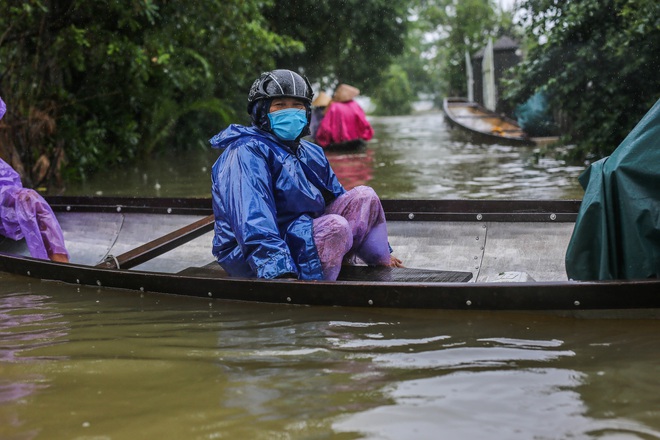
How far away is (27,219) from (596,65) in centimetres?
808

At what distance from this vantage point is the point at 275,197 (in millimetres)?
5004

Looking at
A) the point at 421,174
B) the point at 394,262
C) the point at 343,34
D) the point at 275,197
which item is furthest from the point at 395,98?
the point at 275,197

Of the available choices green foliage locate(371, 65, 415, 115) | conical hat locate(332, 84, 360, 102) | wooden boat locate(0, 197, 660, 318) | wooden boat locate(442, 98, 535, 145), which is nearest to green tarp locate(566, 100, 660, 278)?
wooden boat locate(0, 197, 660, 318)

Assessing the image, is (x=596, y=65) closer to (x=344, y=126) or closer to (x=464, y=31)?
(x=344, y=126)

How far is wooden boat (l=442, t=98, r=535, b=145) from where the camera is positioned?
17.4 metres

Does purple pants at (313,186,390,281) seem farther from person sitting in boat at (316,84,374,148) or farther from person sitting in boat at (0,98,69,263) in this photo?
person sitting in boat at (316,84,374,148)

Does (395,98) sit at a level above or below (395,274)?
above

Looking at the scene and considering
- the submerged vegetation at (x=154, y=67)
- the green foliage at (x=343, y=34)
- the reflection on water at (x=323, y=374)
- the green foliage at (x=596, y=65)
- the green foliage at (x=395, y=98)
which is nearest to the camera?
the reflection on water at (x=323, y=374)

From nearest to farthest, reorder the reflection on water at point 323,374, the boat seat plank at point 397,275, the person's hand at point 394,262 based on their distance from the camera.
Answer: the reflection on water at point 323,374 < the boat seat plank at point 397,275 < the person's hand at point 394,262

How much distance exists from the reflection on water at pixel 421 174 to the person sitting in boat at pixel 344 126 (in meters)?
0.46

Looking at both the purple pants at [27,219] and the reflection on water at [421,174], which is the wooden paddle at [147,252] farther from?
the reflection on water at [421,174]

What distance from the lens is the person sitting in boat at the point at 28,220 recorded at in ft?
20.8

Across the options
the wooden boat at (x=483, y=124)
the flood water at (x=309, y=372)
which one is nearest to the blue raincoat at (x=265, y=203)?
the flood water at (x=309, y=372)

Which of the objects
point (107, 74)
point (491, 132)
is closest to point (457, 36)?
point (491, 132)
